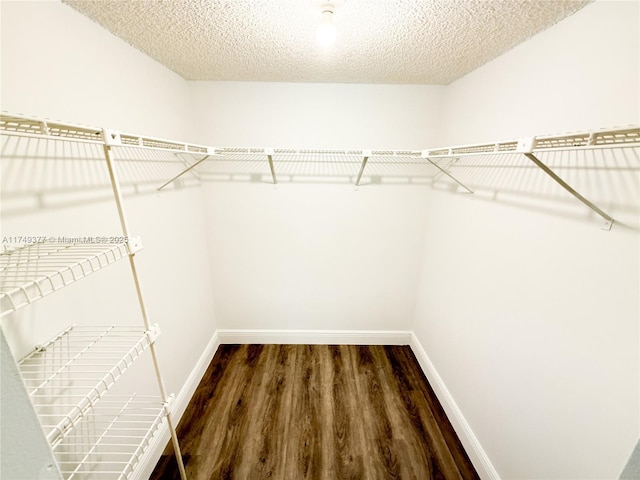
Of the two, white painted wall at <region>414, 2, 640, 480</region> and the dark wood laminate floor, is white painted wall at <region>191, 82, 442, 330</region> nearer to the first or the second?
the dark wood laminate floor

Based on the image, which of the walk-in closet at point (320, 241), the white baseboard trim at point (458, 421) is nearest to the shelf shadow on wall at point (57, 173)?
the walk-in closet at point (320, 241)

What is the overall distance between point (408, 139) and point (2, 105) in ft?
6.76

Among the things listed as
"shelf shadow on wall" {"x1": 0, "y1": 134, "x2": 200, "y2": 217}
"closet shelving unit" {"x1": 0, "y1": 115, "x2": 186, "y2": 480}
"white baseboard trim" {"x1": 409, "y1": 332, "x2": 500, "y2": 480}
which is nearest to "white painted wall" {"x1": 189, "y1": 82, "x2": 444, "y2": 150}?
"shelf shadow on wall" {"x1": 0, "y1": 134, "x2": 200, "y2": 217}

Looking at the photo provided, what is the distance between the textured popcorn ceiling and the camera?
97 centimetres

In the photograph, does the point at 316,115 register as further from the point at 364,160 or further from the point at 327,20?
the point at 327,20

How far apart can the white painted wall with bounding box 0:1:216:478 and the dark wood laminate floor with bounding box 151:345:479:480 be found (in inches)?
15.0

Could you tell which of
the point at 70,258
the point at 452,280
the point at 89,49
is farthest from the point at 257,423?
the point at 89,49

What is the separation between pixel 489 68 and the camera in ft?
4.67

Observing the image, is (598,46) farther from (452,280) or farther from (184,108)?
(184,108)

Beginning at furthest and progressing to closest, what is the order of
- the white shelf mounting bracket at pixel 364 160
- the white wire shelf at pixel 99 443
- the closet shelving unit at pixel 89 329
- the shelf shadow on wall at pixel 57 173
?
the white shelf mounting bracket at pixel 364 160
the white wire shelf at pixel 99 443
the shelf shadow on wall at pixel 57 173
the closet shelving unit at pixel 89 329

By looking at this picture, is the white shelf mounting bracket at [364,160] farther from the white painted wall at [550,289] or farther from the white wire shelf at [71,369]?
the white wire shelf at [71,369]

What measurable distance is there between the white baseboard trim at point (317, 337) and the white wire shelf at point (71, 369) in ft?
4.46

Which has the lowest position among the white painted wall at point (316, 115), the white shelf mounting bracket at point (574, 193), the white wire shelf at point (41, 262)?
the white wire shelf at point (41, 262)

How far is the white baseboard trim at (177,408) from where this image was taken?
1388 mm
